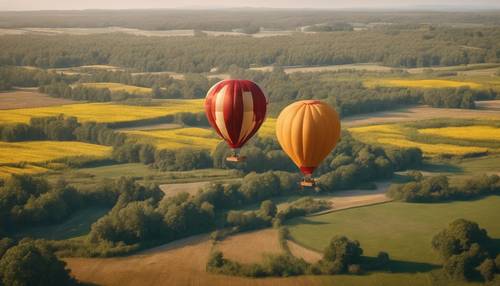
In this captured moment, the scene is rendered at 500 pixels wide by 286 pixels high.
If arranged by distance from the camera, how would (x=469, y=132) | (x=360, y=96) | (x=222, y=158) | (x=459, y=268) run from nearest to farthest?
(x=459, y=268)
(x=222, y=158)
(x=469, y=132)
(x=360, y=96)

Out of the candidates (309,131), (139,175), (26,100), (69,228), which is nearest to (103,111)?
(26,100)

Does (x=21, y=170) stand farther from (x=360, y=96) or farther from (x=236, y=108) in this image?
(x=360, y=96)

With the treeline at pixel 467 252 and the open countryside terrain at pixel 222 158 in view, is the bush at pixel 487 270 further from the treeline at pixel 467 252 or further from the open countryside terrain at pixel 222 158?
the open countryside terrain at pixel 222 158

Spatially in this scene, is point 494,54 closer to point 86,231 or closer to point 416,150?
point 416,150

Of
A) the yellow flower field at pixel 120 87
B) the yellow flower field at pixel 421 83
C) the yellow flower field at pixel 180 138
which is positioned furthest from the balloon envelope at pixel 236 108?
the yellow flower field at pixel 421 83

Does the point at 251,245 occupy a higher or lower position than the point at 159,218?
lower

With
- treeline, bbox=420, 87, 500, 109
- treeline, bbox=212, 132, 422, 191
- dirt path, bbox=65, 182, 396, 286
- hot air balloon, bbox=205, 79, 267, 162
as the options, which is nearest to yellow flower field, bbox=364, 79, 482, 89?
treeline, bbox=420, 87, 500, 109

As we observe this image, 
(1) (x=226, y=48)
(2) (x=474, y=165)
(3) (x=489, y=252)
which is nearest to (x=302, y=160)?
(3) (x=489, y=252)
